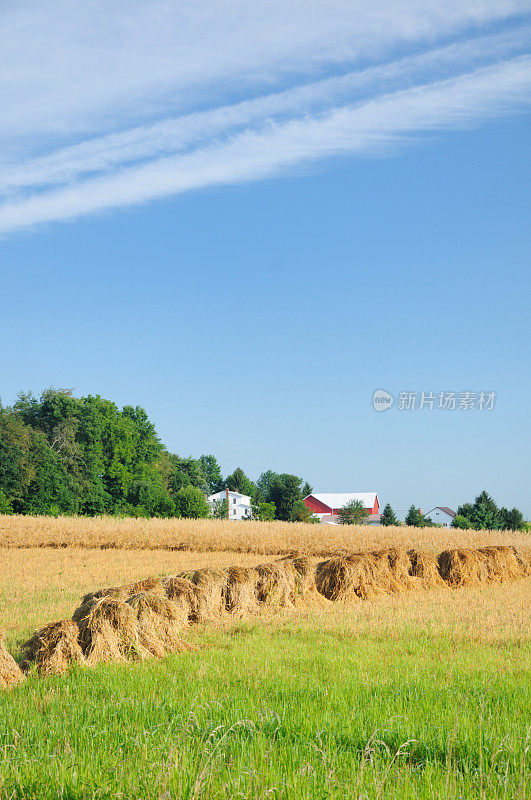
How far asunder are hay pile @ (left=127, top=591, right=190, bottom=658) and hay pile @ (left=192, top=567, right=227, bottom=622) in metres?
1.24

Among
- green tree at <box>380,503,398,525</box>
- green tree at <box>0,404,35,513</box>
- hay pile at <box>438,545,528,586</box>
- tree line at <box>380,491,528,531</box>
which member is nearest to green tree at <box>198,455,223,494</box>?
green tree at <box>380,503,398,525</box>

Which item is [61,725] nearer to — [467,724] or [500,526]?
[467,724]

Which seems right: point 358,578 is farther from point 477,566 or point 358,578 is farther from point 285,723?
point 285,723

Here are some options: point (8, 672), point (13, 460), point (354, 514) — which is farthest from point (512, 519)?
point (8, 672)

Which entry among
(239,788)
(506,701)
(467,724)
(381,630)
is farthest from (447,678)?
(239,788)

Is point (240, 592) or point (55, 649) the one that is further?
point (240, 592)

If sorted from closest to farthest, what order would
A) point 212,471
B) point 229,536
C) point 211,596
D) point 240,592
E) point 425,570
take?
1. point 211,596
2. point 240,592
3. point 425,570
4. point 229,536
5. point 212,471

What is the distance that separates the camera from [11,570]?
24.5 meters

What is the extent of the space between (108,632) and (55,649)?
0.86 meters

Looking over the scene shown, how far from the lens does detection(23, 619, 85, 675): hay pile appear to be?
360 inches

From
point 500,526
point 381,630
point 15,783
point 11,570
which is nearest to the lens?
point 15,783

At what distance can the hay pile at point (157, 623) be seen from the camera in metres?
10.2

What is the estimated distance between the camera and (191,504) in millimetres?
71062

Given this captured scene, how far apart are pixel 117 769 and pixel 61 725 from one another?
1.68 m
